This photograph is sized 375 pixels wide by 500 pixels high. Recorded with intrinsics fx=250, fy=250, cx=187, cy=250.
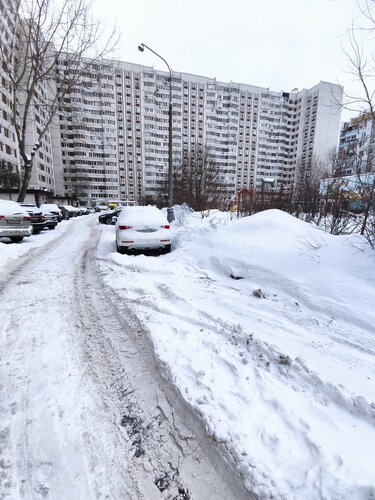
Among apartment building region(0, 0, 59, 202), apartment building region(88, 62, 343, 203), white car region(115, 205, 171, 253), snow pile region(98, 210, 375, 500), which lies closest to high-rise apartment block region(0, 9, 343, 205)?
apartment building region(88, 62, 343, 203)

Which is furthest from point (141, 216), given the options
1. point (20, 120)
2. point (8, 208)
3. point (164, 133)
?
point (164, 133)

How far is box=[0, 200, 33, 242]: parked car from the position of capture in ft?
32.2

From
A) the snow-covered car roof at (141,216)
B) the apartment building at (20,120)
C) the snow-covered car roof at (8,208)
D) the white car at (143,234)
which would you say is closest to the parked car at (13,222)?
the snow-covered car roof at (8,208)

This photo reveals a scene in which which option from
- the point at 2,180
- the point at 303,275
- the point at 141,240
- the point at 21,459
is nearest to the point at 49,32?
the point at 141,240

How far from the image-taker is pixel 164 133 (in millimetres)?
84750

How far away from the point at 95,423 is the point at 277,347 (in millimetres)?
1979

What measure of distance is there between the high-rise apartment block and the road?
193 feet

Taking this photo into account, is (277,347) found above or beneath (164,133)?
beneath

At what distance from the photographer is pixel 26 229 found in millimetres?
10445

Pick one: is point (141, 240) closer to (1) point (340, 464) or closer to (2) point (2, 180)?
(1) point (340, 464)

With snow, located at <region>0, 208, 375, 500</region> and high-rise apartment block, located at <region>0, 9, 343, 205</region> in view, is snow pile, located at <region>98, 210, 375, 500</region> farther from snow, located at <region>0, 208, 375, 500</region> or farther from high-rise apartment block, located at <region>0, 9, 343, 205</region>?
high-rise apartment block, located at <region>0, 9, 343, 205</region>

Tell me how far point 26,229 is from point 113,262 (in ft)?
19.6

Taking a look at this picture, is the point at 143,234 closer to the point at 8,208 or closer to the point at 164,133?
the point at 8,208

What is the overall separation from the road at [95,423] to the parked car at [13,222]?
311 inches
